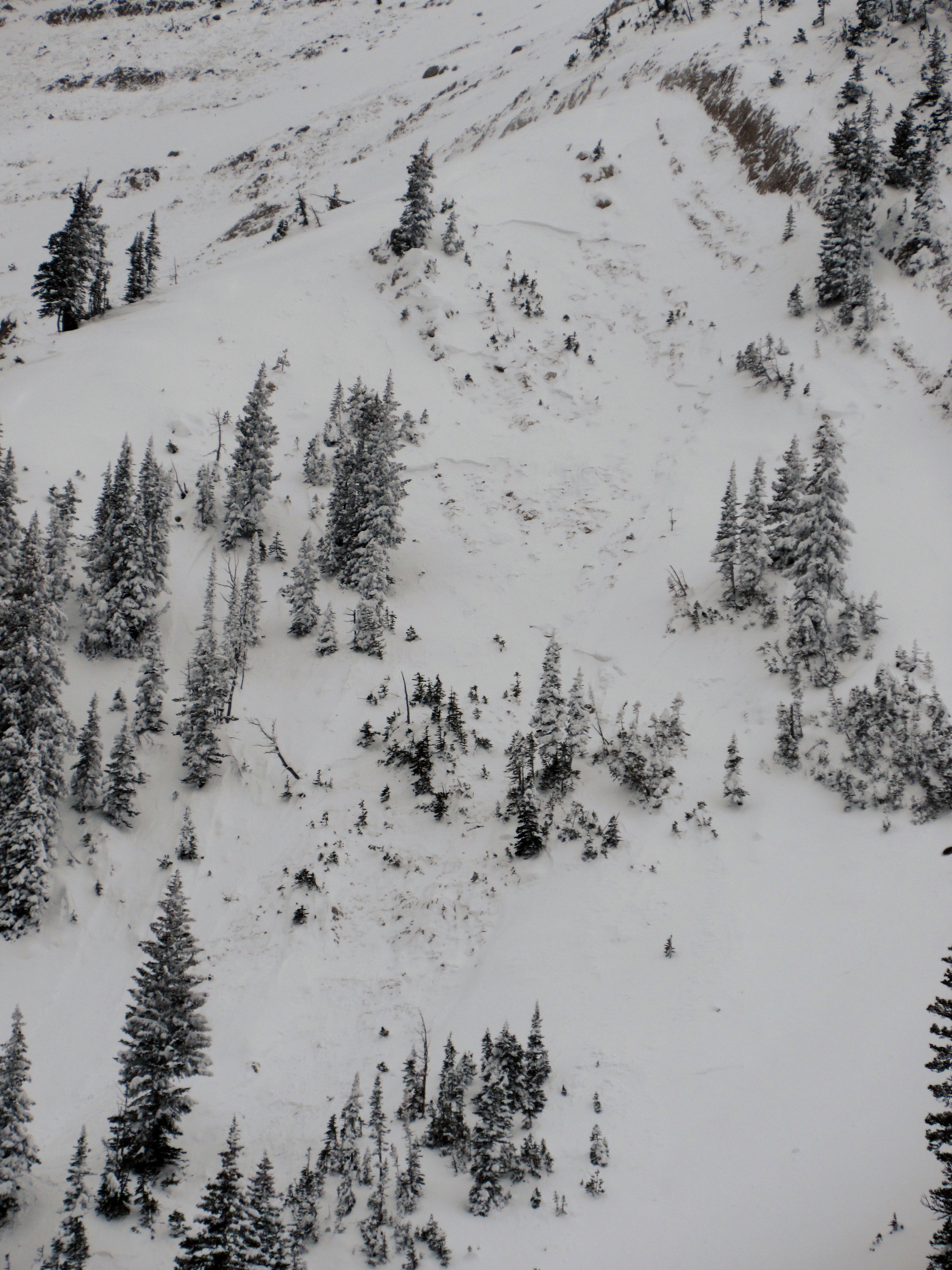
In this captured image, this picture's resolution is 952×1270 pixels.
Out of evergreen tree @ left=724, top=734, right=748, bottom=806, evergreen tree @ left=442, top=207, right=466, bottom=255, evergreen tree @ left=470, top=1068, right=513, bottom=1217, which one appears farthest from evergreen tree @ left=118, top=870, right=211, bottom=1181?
evergreen tree @ left=442, top=207, right=466, bottom=255

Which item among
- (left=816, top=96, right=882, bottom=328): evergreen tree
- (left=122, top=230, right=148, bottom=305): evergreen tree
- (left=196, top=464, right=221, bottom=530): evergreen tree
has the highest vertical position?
(left=122, top=230, right=148, bottom=305): evergreen tree

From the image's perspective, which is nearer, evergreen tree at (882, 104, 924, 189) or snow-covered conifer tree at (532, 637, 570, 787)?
snow-covered conifer tree at (532, 637, 570, 787)

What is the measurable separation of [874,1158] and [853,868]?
987 centimetres

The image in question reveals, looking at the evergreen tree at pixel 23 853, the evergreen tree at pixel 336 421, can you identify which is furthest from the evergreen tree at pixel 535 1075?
the evergreen tree at pixel 336 421

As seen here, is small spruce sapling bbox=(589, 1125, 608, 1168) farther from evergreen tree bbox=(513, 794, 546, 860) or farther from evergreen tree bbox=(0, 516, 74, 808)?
evergreen tree bbox=(0, 516, 74, 808)

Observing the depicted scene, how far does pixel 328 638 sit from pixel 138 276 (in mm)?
53032

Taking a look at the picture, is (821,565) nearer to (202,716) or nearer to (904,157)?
(202,716)

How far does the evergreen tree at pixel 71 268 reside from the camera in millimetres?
59469

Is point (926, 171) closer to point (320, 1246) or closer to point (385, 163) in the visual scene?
point (385, 163)

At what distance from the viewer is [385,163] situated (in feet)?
290

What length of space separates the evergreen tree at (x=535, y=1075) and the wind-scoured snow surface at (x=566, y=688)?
1.46ft

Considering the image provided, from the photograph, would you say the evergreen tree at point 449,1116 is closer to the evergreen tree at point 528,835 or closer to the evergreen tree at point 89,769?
the evergreen tree at point 528,835

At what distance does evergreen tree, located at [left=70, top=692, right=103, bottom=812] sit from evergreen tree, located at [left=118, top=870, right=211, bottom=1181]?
11787 mm

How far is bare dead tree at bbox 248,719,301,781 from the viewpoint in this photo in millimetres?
32031
